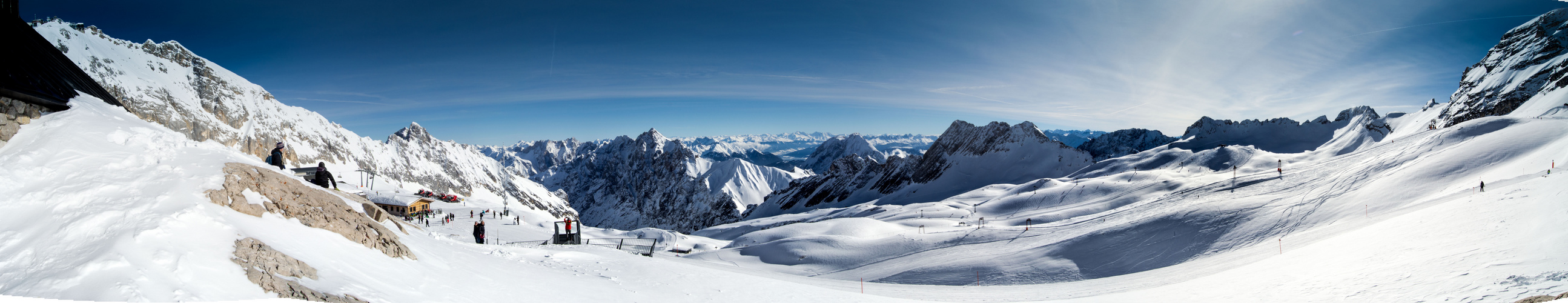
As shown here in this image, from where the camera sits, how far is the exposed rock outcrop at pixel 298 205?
26.3ft

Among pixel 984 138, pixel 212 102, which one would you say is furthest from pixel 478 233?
pixel 212 102

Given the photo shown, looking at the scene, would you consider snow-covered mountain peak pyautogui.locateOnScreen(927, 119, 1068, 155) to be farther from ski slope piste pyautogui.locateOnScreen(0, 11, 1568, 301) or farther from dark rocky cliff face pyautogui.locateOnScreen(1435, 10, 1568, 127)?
ski slope piste pyautogui.locateOnScreen(0, 11, 1568, 301)

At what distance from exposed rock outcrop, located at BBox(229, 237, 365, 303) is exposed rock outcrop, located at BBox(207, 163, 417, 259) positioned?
1.41 meters

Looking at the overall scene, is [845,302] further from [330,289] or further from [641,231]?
[641,231]

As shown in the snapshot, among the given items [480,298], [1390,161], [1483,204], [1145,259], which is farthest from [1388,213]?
[480,298]

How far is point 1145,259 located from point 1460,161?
78.9ft

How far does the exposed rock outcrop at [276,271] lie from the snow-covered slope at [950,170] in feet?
321

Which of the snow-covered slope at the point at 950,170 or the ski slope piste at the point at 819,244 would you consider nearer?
the ski slope piste at the point at 819,244

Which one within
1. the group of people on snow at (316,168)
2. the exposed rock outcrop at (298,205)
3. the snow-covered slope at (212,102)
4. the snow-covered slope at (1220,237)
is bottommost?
the snow-covered slope at (1220,237)

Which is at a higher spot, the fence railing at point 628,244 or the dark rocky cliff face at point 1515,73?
the dark rocky cliff face at point 1515,73

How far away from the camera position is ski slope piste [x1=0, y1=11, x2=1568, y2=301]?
19.7ft

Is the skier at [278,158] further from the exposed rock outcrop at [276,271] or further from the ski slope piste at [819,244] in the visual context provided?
the exposed rock outcrop at [276,271]

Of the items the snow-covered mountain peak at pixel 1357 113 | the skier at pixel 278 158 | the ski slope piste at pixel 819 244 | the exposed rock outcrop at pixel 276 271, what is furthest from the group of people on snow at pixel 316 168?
the snow-covered mountain peak at pixel 1357 113

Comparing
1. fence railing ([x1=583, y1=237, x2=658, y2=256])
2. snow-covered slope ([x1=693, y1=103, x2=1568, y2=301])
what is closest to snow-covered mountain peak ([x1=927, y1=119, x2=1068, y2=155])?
snow-covered slope ([x1=693, y1=103, x2=1568, y2=301])
